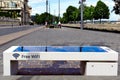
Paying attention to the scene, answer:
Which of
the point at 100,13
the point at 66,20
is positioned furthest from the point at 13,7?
the point at 100,13

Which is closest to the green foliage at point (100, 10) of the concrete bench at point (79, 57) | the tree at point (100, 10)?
the tree at point (100, 10)

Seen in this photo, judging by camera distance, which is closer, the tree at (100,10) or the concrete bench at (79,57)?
the concrete bench at (79,57)

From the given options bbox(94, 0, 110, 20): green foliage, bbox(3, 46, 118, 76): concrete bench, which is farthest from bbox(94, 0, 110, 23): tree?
bbox(3, 46, 118, 76): concrete bench

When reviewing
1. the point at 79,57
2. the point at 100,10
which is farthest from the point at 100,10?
the point at 79,57

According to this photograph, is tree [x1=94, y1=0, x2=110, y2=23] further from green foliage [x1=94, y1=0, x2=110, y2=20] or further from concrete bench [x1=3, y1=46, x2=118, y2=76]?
concrete bench [x1=3, y1=46, x2=118, y2=76]

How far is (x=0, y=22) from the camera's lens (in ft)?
376

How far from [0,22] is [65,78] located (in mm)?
108526

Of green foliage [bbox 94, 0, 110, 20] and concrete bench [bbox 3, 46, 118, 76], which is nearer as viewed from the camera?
concrete bench [bbox 3, 46, 118, 76]

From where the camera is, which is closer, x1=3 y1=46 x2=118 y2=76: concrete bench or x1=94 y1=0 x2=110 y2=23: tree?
x1=3 y1=46 x2=118 y2=76: concrete bench

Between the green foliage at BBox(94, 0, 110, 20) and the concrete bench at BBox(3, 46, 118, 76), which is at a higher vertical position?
the green foliage at BBox(94, 0, 110, 20)

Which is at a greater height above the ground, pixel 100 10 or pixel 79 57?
pixel 100 10

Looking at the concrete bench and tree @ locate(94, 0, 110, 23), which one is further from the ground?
tree @ locate(94, 0, 110, 23)

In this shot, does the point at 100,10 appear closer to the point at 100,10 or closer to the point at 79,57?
the point at 100,10

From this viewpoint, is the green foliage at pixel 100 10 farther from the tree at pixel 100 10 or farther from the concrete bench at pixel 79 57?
the concrete bench at pixel 79 57
